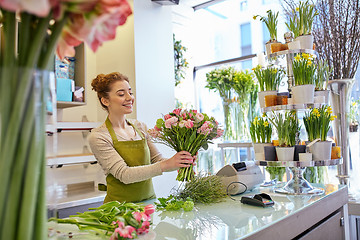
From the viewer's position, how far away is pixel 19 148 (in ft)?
1.67

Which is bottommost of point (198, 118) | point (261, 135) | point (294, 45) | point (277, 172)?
point (277, 172)

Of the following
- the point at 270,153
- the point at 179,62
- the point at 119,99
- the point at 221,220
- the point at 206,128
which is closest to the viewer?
the point at 221,220

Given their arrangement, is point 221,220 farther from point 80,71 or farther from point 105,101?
point 80,71

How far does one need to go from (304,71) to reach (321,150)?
496mm

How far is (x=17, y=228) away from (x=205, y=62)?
4831 mm

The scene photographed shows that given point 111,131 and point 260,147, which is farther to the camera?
point 111,131

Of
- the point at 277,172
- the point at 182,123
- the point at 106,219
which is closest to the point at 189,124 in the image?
the point at 182,123

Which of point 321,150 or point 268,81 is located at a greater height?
point 268,81

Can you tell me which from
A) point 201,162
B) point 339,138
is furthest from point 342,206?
point 201,162

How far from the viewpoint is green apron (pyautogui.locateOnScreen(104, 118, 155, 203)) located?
6.99ft

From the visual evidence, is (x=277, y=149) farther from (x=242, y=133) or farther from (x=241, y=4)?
(x=241, y=4)

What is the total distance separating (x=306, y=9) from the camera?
215 centimetres

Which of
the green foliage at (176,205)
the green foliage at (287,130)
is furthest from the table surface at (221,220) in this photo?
the green foliage at (287,130)

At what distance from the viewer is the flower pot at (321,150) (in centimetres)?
194
